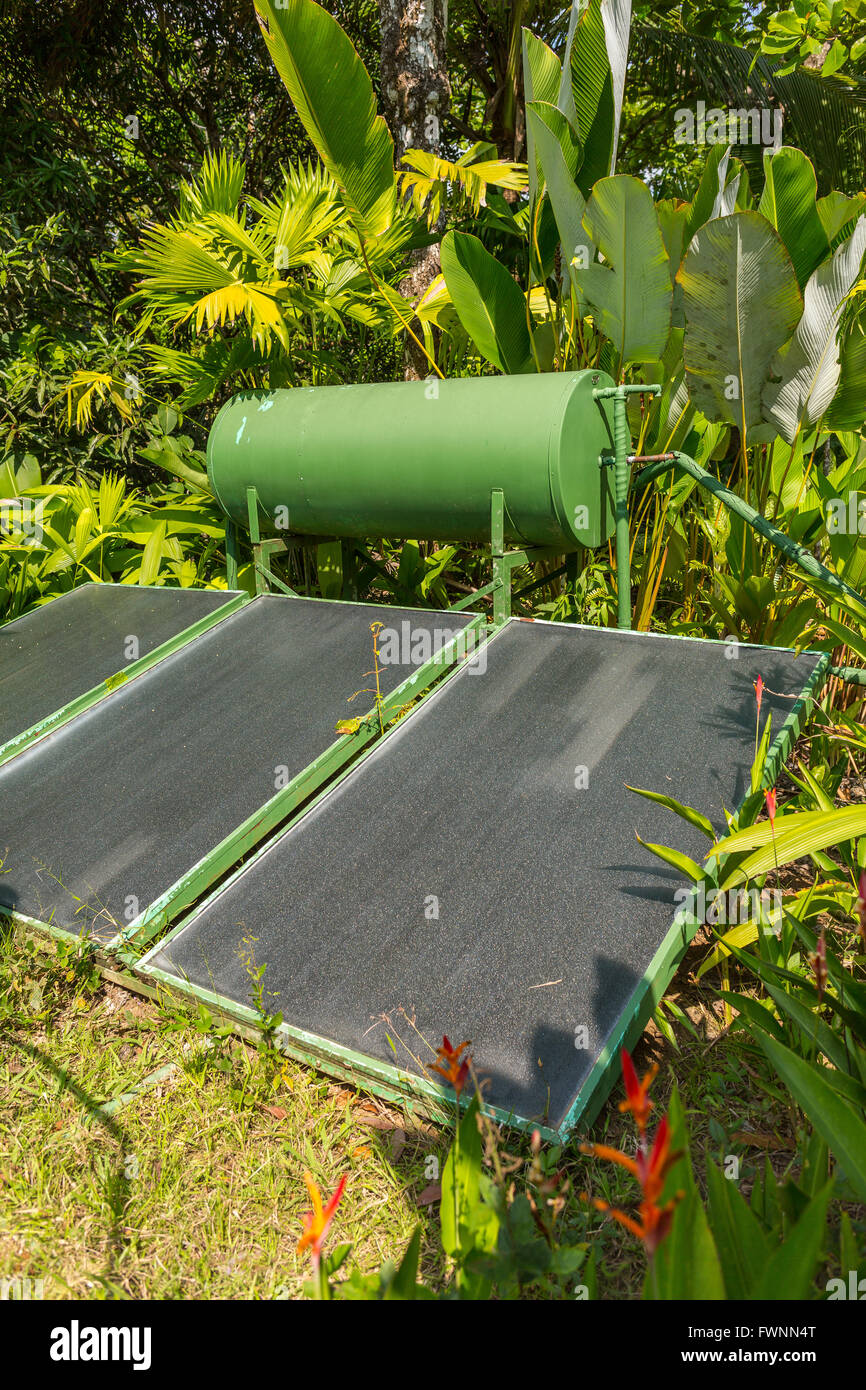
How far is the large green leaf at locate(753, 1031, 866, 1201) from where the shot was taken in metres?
1.23

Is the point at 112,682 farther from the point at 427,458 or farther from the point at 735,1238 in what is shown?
the point at 735,1238

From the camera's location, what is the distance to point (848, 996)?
1702 mm

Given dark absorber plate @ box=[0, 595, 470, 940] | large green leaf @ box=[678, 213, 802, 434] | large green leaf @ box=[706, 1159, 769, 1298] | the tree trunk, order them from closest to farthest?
large green leaf @ box=[706, 1159, 769, 1298], dark absorber plate @ box=[0, 595, 470, 940], large green leaf @ box=[678, 213, 802, 434], the tree trunk

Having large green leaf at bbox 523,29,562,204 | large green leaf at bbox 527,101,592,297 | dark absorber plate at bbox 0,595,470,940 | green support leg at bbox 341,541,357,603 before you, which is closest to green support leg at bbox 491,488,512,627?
dark absorber plate at bbox 0,595,470,940

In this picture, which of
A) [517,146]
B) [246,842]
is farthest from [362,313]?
[517,146]

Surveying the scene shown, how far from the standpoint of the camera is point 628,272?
3430 mm

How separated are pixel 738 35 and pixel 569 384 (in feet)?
35.6

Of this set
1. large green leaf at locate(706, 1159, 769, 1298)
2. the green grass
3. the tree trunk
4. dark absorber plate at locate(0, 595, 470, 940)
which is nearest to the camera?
large green leaf at locate(706, 1159, 769, 1298)

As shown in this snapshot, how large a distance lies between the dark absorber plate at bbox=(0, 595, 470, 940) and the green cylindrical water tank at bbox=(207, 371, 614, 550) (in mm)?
515

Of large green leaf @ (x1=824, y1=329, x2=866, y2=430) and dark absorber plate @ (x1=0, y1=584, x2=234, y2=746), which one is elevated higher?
large green leaf @ (x1=824, y1=329, x2=866, y2=430)

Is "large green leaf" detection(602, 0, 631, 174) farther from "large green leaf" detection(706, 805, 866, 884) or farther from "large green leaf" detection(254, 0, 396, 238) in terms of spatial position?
"large green leaf" detection(706, 805, 866, 884)

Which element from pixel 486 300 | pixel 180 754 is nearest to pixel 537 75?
pixel 486 300

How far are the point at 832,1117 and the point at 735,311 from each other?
9.33 ft

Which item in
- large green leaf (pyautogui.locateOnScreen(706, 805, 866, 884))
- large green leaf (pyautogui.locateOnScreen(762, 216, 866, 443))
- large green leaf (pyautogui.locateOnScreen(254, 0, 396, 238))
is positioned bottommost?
large green leaf (pyautogui.locateOnScreen(706, 805, 866, 884))
